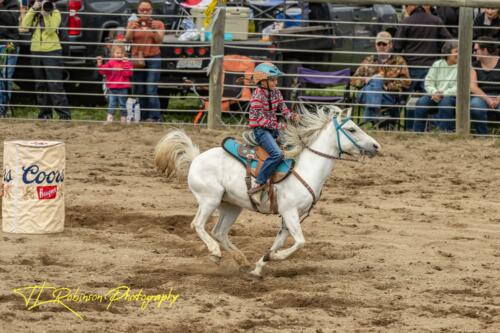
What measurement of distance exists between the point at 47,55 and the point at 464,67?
6551 millimetres

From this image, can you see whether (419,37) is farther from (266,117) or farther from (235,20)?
(266,117)

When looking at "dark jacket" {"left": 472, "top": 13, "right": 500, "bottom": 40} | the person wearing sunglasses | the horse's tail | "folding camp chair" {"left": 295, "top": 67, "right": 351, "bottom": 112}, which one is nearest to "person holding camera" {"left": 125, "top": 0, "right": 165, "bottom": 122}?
"folding camp chair" {"left": 295, "top": 67, "right": 351, "bottom": 112}

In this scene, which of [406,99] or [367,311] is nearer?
[367,311]

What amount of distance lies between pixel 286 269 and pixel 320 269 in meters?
0.30

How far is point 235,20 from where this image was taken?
17.3 meters

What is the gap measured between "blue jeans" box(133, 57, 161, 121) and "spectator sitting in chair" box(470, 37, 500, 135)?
491 cm

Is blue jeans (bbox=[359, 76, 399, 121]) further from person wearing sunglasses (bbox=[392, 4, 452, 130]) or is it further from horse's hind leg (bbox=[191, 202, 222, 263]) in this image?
horse's hind leg (bbox=[191, 202, 222, 263])

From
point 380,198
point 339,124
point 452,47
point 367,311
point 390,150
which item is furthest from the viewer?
point 452,47

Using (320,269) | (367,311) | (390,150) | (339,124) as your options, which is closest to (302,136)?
(339,124)

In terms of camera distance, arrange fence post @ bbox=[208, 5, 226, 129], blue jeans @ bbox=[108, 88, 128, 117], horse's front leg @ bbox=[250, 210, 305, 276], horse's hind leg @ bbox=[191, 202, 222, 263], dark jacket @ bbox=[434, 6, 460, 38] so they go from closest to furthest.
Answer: horse's front leg @ bbox=[250, 210, 305, 276], horse's hind leg @ bbox=[191, 202, 222, 263], fence post @ bbox=[208, 5, 226, 129], blue jeans @ bbox=[108, 88, 128, 117], dark jacket @ bbox=[434, 6, 460, 38]

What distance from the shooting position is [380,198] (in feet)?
40.7

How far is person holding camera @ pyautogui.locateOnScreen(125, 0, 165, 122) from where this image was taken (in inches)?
650

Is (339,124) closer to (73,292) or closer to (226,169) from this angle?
(226,169)

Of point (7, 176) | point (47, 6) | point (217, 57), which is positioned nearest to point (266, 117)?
point (7, 176)
